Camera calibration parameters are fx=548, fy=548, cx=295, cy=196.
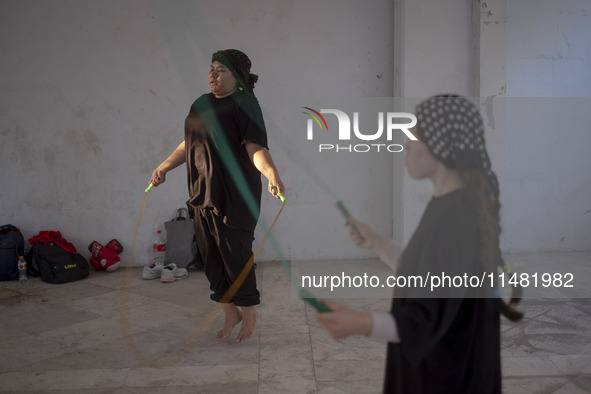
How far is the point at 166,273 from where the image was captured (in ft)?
16.3

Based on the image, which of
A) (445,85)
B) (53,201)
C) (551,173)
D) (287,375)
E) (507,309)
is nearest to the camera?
(507,309)

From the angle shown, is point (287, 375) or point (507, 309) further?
point (287, 375)

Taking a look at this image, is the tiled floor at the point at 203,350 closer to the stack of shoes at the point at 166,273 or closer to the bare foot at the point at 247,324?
the bare foot at the point at 247,324

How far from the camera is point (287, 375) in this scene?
110 inches

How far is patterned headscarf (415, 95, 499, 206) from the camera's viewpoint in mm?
1035

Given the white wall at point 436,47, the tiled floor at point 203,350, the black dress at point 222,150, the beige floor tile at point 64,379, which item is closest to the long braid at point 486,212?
the tiled floor at point 203,350

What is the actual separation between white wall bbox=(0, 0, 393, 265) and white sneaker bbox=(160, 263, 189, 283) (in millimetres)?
691

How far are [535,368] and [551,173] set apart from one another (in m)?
3.75

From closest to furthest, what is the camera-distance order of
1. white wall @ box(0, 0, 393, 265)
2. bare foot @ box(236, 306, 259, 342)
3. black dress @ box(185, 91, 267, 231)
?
black dress @ box(185, 91, 267, 231)
bare foot @ box(236, 306, 259, 342)
white wall @ box(0, 0, 393, 265)

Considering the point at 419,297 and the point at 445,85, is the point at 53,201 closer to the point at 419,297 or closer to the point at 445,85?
the point at 445,85

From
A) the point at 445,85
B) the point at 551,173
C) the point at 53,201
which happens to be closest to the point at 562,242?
the point at 551,173

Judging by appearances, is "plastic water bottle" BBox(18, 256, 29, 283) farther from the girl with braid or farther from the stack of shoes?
the girl with braid

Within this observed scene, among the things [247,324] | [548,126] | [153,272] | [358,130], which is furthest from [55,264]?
[548,126]

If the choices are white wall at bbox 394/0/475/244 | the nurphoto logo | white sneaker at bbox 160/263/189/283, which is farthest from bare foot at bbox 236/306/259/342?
white wall at bbox 394/0/475/244
